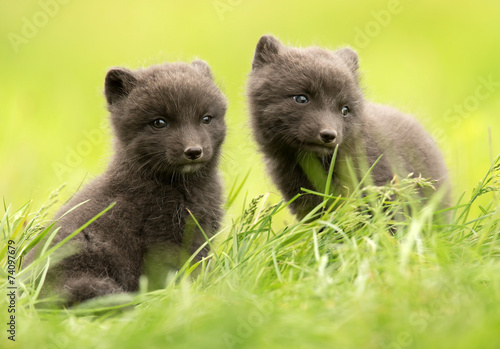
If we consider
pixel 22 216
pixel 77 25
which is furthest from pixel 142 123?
pixel 77 25

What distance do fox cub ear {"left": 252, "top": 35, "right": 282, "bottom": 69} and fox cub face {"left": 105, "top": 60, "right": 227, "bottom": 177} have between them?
0.82 meters

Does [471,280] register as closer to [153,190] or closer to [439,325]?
[439,325]

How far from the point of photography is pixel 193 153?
216 inches

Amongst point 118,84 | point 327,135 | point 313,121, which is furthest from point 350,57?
point 118,84

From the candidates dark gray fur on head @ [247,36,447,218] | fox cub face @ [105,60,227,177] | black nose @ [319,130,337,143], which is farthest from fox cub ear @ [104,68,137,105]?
black nose @ [319,130,337,143]

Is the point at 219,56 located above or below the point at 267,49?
below

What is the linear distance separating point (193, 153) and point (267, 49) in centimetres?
169

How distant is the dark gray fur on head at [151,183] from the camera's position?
5.40m

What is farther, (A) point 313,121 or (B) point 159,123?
(A) point 313,121

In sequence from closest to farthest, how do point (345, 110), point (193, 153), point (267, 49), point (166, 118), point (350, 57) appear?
point (193, 153)
point (166, 118)
point (345, 110)
point (267, 49)
point (350, 57)

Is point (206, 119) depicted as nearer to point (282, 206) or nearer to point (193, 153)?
point (193, 153)

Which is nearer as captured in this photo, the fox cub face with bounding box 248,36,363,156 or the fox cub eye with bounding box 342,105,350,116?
the fox cub face with bounding box 248,36,363,156

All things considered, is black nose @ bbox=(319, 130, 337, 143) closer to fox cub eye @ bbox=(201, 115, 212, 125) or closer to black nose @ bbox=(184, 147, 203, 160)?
fox cub eye @ bbox=(201, 115, 212, 125)

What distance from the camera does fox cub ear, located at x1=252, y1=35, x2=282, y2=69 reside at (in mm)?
6598
